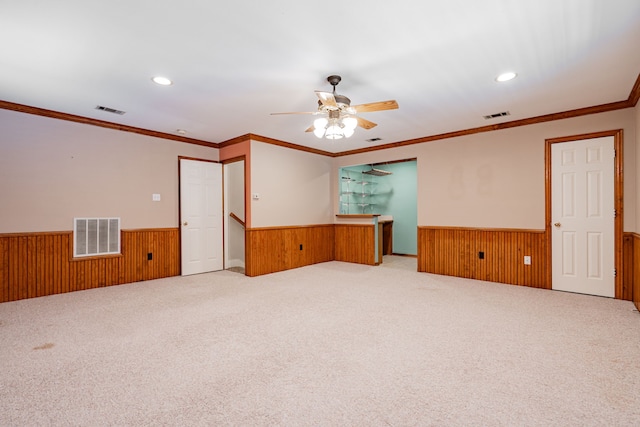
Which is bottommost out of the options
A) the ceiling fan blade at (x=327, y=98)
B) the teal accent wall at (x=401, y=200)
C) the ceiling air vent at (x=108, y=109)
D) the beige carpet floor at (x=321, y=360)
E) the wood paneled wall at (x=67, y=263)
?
the beige carpet floor at (x=321, y=360)

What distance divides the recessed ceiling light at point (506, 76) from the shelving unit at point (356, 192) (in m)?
4.59

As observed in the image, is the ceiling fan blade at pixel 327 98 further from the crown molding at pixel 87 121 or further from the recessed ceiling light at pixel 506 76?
the crown molding at pixel 87 121

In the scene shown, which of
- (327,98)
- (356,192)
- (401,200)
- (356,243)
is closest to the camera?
(327,98)

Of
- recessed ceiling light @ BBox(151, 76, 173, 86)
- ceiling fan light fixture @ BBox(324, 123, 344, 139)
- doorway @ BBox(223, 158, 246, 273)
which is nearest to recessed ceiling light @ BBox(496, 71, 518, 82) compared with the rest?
ceiling fan light fixture @ BBox(324, 123, 344, 139)

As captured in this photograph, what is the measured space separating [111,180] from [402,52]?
4.48m

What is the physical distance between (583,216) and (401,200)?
167 inches

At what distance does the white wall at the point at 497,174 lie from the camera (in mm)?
3932

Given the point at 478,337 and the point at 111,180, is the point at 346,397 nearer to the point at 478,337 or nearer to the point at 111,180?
the point at 478,337

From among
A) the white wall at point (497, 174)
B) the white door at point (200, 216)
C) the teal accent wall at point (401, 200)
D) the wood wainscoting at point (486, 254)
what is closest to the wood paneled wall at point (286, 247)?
the white door at point (200, 216)

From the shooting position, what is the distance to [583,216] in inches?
162

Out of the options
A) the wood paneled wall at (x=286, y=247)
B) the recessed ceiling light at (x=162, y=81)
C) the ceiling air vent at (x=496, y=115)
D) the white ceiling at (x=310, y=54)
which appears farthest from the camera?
the wood paneled wall at (x=286, y=247)

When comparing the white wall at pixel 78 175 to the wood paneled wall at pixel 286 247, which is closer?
the white wall at pixel 78 175

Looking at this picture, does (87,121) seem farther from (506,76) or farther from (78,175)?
(506,76)

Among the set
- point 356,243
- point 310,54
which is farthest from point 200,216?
point 310,54
